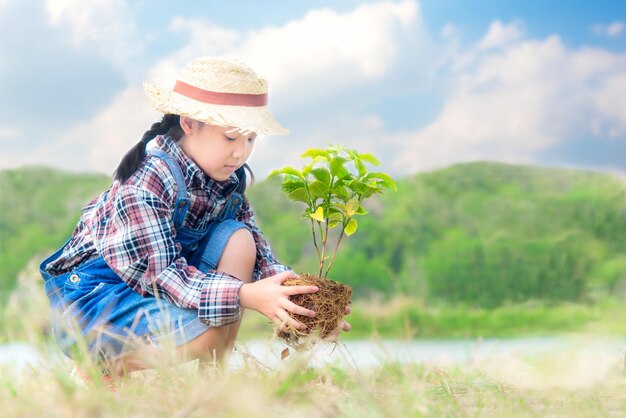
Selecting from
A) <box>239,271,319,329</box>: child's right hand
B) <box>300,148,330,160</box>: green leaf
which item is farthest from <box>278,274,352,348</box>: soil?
<box>300,148,330,160</box>: green leaf

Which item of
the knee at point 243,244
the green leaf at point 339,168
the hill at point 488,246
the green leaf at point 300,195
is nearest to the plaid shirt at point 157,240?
the knee at point 243,244

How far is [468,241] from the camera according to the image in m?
10.3

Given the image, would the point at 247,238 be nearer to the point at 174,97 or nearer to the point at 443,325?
the point at 174,97

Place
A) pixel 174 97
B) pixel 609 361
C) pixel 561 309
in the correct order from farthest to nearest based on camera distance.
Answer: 1. pixel 561 309
2. pixel 609 361
3. pixel 174 97

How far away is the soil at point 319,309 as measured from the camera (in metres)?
2.15

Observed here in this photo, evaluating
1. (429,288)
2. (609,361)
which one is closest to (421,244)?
(429,288)

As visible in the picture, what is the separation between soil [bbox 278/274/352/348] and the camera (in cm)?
215

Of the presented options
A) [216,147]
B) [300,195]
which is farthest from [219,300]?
[216,147]

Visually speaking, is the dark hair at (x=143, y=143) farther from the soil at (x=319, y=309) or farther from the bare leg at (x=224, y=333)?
the soil at (x=319, y=309)

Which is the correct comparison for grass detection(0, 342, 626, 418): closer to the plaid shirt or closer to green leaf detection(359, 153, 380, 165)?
the plaid shirt

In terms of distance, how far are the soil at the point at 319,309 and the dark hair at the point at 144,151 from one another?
0.63 metres

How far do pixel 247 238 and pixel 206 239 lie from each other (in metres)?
0.15

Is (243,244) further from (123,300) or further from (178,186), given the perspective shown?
(123,300)

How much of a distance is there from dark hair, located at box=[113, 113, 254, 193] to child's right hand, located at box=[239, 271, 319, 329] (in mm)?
572
